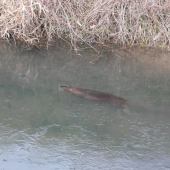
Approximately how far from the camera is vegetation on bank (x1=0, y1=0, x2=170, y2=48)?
24.8 ft

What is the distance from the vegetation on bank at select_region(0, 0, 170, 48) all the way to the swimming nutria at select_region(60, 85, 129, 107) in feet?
7.42

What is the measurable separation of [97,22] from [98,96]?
3.14m

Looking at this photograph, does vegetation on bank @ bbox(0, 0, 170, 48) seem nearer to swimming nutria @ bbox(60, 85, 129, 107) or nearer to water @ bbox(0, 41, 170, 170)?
water @ bbox(0, 41, 170, 170)

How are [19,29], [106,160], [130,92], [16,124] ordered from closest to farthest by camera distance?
[106,160]
[16,124]
[130,92]
[19,29]

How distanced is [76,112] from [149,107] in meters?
1.14

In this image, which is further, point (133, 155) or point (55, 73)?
point (55, 73)

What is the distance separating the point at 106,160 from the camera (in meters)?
3.86

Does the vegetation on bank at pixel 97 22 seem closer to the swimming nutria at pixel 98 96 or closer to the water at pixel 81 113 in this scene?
the water at pixel 81 113

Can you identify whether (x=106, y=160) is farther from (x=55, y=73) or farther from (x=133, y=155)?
(x=55, y=73)

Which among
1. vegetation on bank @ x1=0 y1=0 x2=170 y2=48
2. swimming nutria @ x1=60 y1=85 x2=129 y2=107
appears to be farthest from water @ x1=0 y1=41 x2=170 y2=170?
vegetation on bank @ x1=0 y1=0 x2=170 y2=48

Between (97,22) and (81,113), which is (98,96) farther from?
(97,22)

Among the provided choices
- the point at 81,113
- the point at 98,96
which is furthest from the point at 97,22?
the point at 81,113

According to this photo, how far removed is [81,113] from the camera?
16.1 ft

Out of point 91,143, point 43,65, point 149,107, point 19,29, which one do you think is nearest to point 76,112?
point 91,143
